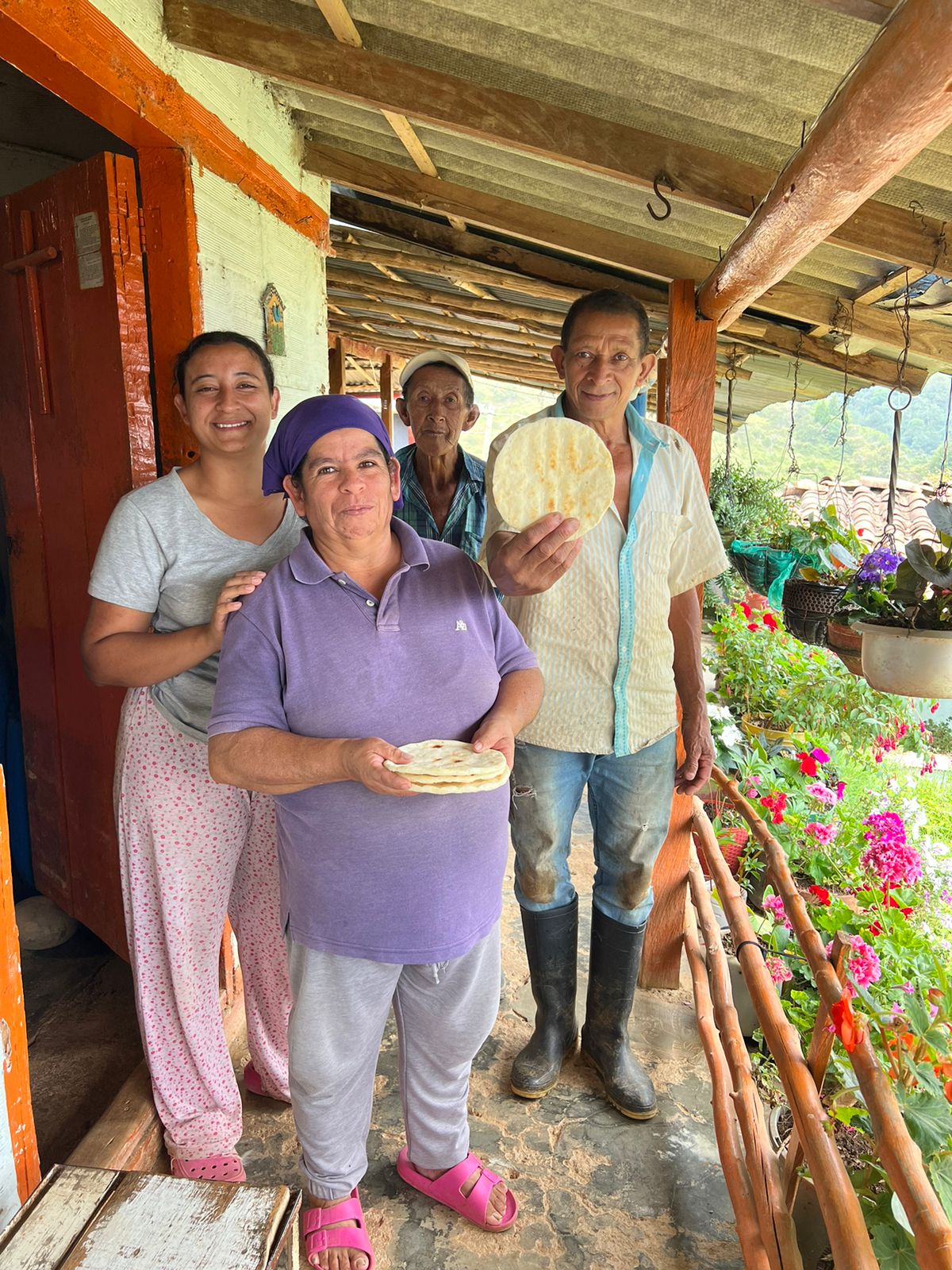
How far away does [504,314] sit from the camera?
16.3 ft

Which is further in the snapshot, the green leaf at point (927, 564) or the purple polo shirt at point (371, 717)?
the green leaf at point (927, 564)

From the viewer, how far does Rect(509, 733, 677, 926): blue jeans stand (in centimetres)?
221

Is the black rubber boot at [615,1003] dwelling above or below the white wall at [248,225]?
below

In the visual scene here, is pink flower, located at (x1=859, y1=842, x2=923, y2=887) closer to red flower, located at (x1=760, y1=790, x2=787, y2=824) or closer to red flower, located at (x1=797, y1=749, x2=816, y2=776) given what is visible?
red flower, located at (x1=760, y1=790, x2=787, y2=824)

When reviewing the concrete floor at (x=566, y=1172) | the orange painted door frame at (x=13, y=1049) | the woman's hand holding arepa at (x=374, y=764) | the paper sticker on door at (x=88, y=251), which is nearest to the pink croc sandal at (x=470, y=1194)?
the concrete floor at (x=566, y=1172)

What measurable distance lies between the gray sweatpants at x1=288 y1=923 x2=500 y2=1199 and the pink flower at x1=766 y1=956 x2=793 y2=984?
1.33 meters

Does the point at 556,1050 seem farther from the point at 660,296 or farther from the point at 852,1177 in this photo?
the point at 660,296

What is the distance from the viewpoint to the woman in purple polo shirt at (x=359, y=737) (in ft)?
4.88

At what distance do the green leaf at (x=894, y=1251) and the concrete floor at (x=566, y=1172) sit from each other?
511 millimetres

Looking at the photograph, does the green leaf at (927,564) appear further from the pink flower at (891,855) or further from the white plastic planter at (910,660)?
the pink flower at (891,855)

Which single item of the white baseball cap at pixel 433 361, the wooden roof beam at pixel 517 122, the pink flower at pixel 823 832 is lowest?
the pink flower at pixel 823 832

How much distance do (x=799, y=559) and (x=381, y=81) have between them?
263cm

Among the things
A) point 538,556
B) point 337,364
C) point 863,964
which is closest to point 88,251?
point 538,556

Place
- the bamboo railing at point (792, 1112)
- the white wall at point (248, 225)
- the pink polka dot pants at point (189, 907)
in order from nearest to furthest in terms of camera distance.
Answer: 1. the bamboo railing at point (792, 1112)
2. the pink polka dot pants at point (189, 907)
3. the white wall at point (248, 225)
